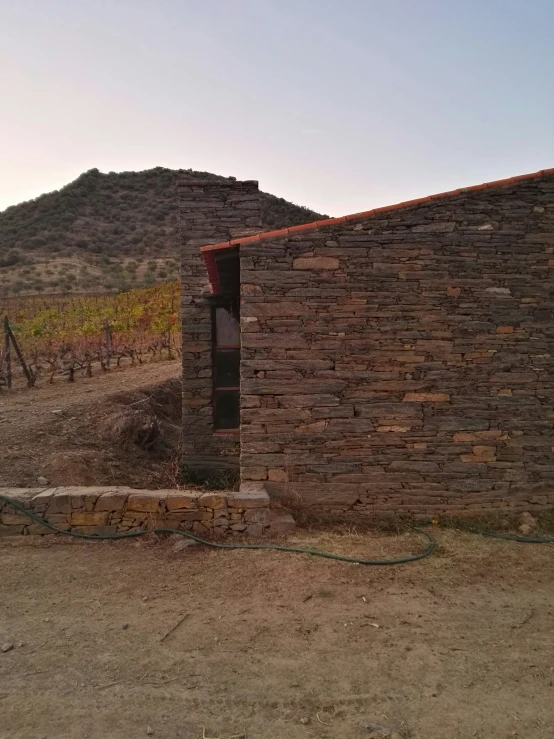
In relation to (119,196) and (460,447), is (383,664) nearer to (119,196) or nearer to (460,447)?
(460,447)

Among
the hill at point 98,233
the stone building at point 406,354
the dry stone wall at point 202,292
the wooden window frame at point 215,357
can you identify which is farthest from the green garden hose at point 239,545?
the hill at point 98,233

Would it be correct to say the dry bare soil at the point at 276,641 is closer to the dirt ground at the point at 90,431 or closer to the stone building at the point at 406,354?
the stone building at the point at 406,354

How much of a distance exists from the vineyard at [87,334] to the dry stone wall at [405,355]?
8631mm

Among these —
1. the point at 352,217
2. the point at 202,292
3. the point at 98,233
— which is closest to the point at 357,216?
the point at 352,217

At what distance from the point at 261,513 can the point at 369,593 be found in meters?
1.43

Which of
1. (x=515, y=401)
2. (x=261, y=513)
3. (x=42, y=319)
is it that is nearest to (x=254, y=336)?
(x=261, y=513)

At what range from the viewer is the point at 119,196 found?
4847cm

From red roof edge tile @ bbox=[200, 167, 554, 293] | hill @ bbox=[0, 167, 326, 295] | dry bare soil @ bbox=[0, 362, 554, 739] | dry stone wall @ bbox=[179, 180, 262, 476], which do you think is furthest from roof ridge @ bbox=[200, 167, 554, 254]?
hill @ bbox=[0, 167, 326, 295]

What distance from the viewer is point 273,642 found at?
11.9ft

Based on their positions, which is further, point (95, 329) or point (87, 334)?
point (95, 329)

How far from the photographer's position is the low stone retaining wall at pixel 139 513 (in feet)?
17.5

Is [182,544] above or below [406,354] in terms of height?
below

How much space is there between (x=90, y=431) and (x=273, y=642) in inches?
253

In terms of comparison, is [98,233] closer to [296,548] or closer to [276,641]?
[296,548]
